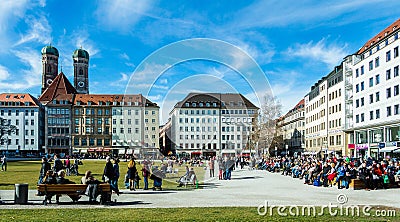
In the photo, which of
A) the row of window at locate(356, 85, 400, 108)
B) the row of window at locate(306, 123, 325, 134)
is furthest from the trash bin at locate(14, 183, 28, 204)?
the row of window at locate(306, 123, 325, 134)

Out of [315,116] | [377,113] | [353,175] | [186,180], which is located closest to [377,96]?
[377,113]

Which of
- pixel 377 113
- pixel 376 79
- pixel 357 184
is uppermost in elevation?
pixel 376 79

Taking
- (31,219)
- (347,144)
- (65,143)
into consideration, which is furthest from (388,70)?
(65,143)

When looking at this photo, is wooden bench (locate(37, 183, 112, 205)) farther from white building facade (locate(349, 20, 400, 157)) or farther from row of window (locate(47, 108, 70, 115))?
row of window (locate(47, 108, 70, 115))

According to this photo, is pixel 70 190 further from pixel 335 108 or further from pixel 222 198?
pixel 335 108

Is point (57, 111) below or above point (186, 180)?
above

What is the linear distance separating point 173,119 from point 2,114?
10900 cm

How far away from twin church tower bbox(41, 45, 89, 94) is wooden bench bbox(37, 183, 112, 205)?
161008mm

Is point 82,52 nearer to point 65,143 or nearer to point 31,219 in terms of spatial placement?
point 65,143

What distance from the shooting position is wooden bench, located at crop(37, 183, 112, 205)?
1684cm

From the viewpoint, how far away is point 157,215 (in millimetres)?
13883

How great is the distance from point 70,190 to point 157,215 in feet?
16.0

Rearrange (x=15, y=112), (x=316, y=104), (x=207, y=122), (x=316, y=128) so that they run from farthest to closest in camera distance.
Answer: (x=15, y=112) → (x=316, y=104) → (x=316, y=128) → (x=207, y=122)

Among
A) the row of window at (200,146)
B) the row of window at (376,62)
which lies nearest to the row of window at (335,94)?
the row of window at (376,62)
